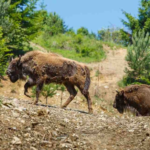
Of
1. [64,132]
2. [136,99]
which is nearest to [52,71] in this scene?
[136,99]

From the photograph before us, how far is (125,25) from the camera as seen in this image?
38125 mm

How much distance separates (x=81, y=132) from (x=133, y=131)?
1050 millimetres

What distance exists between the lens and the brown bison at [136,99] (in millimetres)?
13389

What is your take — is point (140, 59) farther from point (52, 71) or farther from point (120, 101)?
point (52, 71)

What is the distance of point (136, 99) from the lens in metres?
13.6

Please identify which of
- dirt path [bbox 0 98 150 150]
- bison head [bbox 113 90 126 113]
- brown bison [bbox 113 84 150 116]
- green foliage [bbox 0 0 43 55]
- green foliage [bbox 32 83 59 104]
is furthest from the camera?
green foliage [bbox 0 0 43 55]

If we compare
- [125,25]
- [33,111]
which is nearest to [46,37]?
[125,25]

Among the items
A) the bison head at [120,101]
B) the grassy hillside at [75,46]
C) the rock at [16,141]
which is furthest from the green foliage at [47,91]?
the grassy hillside at [75,46]

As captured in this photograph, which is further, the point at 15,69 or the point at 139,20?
the point at 139,20

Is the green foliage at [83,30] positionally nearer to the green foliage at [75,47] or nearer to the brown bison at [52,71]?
the green foliage at [75,47]

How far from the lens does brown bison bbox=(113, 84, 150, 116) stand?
13389mm

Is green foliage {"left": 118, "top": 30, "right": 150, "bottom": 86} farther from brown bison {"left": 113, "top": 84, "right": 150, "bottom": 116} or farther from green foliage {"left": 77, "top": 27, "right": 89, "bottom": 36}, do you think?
green foliage {"left": 77, "top": 27, "right": 89, "bottom": 36}

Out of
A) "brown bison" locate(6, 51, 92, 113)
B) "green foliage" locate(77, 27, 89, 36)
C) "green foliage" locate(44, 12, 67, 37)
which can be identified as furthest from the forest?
"green foliage" locate(77, 27, 89, 36)

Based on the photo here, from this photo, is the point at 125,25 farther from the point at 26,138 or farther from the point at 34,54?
the point at 26,138
